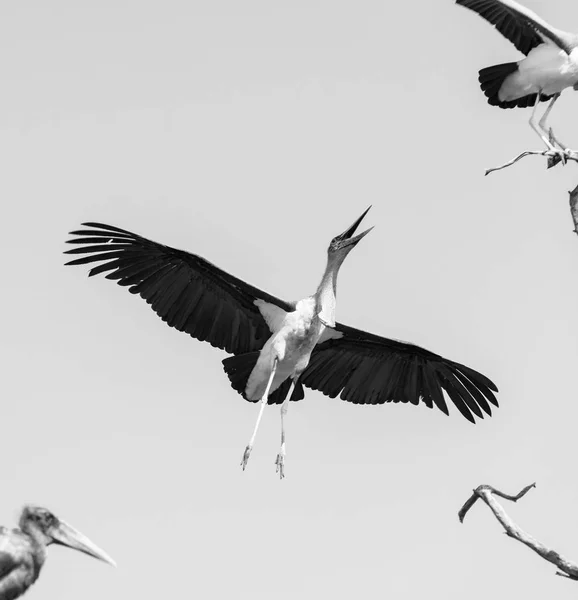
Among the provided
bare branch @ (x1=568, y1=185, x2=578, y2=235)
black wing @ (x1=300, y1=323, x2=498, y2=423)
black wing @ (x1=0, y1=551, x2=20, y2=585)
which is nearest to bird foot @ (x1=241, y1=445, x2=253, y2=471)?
black wing @ (x1=300, y1=323, x2=498, y2=423)

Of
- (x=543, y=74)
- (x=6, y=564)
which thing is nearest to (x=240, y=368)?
(x=543, y=74)

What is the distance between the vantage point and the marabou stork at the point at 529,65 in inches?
667

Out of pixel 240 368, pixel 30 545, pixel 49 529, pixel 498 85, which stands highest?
pixel 498 85

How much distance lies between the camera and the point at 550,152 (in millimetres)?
13734

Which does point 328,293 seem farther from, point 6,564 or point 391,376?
point 6,564

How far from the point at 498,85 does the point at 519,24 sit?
2.37 feet

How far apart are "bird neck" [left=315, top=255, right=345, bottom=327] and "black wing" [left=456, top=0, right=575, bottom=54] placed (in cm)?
326

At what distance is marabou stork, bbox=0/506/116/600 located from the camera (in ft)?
32.8

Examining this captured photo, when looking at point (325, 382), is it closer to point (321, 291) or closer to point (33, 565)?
point (321, 291)

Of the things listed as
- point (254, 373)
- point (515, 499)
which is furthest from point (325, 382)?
point (515, 499)

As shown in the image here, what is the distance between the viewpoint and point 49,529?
1042 centimetres

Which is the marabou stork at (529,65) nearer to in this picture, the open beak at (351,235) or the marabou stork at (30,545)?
the open beak at (351,235)

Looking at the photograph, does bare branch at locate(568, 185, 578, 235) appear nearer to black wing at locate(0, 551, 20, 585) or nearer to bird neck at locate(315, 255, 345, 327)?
bird neck at locate(315, 255, 345, 327)

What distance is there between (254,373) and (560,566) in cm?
600
